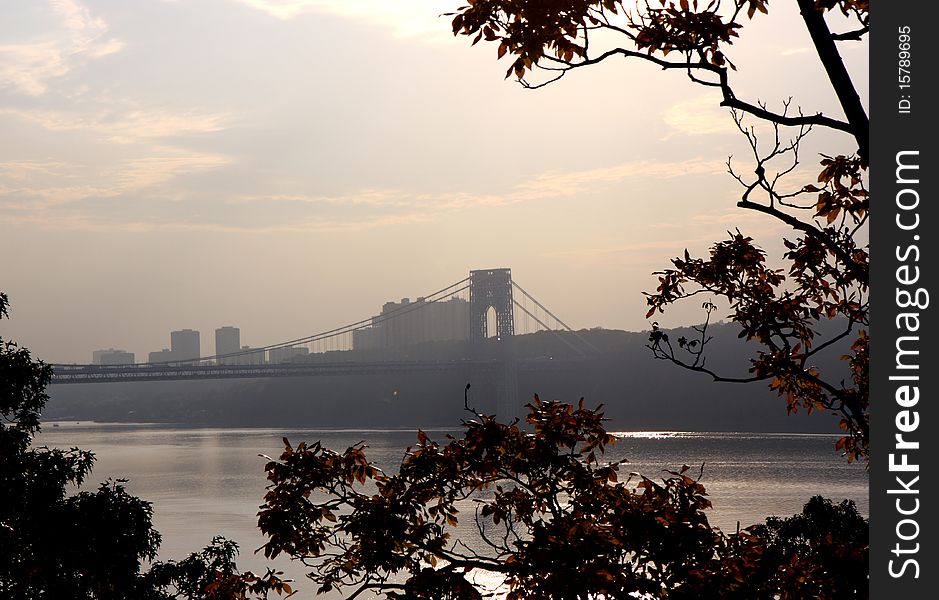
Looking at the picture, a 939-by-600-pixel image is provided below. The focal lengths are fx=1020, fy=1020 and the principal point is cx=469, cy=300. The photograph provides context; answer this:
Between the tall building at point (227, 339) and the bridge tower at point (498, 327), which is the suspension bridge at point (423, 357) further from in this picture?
the tall building at point (227, 339)

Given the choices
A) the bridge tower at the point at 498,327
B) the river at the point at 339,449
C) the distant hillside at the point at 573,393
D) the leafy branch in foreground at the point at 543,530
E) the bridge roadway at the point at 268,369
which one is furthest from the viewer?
the distant hillside at the point at 573,393

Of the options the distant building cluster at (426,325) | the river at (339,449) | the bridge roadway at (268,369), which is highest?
the distant building cluster at (426,325)

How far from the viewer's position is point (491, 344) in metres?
79.9

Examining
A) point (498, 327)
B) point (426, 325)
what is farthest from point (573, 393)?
point (426, 325)

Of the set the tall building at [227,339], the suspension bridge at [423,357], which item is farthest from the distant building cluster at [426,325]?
the tall building at [227,339]

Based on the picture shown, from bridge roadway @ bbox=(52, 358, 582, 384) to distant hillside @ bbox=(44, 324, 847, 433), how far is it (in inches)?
41.7

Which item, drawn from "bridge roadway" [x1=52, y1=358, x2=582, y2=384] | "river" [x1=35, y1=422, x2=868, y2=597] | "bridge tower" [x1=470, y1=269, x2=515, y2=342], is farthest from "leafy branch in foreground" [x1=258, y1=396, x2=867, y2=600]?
"bridge tower" [x1=470, y1=269, x2=515, y2=342]

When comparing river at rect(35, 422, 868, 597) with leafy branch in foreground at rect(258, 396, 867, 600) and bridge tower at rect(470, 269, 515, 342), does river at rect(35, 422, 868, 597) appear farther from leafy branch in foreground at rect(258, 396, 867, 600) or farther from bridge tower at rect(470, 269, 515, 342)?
leafy branch in foreground at rect(258, 396, 867, 600)

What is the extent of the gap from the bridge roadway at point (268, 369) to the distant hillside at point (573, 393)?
1.06m

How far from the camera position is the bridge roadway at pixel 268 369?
55244 millimetres

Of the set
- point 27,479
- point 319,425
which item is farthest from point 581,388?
point 27,479

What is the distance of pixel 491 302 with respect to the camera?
84188 millimetres
